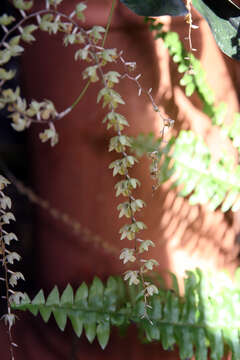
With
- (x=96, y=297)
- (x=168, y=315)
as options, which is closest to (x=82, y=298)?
(x=96, y=297)

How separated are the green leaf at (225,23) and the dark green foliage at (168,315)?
14.8 inches

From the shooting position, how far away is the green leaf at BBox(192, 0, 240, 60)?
2.07 feet

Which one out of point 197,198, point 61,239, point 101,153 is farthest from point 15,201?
point 197,198

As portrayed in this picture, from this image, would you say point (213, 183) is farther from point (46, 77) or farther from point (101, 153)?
point (46, 77)

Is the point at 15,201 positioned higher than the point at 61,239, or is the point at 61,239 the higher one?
the point at 15,201

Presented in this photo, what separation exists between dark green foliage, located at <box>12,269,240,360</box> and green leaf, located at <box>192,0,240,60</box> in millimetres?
375

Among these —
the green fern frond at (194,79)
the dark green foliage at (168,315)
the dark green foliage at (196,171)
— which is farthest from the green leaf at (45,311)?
the green fern frond at (194,79)

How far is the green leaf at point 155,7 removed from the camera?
600 millimetres

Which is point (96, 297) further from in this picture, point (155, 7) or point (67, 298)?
point (155, 7)

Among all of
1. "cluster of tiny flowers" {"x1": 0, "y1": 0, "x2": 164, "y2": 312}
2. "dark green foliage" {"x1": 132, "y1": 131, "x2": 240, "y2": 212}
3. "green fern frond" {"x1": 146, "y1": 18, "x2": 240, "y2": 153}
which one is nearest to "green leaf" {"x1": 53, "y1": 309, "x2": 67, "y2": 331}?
"cluster of tiny flowers" {"x1": 0, "y1": 0, "x2": 164, "y2": 312}

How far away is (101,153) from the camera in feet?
2.60

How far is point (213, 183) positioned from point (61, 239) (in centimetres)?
32

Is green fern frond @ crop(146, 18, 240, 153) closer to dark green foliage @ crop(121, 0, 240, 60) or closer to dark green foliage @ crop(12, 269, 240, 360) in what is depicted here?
dark green foliage @ crop(121, 0, 240, 60)

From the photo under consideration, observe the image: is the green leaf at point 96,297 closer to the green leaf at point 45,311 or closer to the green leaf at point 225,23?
the green leaf at point 45,311
